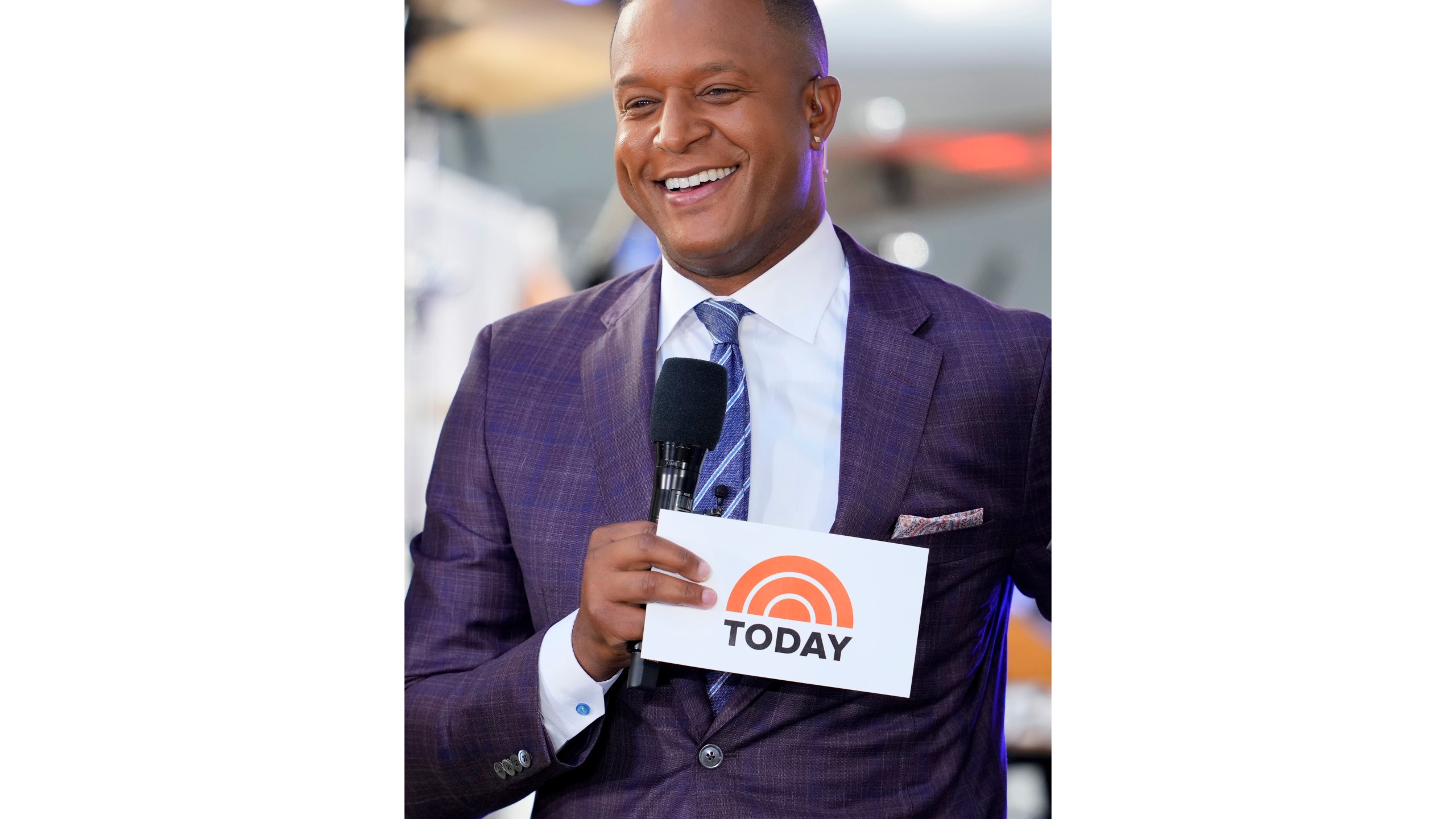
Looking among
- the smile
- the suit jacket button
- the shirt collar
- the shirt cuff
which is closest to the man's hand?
the shirt cuff

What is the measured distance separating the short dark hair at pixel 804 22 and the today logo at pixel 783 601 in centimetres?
96

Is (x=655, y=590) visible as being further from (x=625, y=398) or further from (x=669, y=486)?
(x=625, y=398)

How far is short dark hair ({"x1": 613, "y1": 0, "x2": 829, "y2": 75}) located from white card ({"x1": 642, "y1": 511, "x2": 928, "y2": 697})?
3.03 feet

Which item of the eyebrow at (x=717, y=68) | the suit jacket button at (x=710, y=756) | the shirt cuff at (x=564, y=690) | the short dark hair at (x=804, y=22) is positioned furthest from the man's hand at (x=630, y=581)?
the short dark hair at (x=804, y=22)

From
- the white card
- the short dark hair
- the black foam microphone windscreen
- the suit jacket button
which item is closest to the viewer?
the black foam microphone windscreen

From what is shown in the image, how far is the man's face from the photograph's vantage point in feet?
6.77

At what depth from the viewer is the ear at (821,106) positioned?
2176mm

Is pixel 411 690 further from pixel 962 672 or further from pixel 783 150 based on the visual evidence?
pixel 783 150

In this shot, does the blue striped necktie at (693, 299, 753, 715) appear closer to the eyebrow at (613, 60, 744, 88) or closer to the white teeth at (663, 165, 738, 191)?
the white teeth at (663, 165, 738, 191)

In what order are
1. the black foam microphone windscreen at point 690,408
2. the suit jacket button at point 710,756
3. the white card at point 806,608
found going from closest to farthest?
the black foam microphone windscreen at point 690,408 < the white card at point 806,608 < the suit jacket button at point 710,756

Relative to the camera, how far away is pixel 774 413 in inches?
85.0

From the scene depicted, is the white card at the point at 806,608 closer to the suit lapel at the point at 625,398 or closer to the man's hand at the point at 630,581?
the man's hand at the point at 630,581
